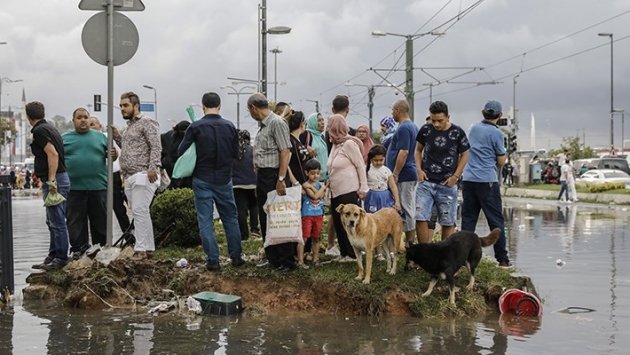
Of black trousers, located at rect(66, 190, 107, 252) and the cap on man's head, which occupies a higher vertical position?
the cap on man's head

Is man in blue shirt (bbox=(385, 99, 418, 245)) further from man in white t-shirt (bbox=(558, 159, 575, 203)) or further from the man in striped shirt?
man in white t-shirt (bbox=(558, 159, 575, 203))

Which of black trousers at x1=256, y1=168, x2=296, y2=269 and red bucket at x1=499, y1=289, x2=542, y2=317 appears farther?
→ black trousers at x1=256, y1=168, x2=296, y2=269

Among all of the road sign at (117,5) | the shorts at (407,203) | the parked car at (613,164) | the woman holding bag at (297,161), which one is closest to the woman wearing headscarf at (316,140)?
the woman holding bag at (297,161)

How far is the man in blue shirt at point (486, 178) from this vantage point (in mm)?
9750

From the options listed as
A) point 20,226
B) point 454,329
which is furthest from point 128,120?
point 20,226

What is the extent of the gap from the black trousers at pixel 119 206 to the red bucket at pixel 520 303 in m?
5.70

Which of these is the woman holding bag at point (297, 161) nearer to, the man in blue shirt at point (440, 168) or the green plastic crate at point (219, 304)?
the green plastic crate at point (219, 304)

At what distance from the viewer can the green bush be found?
35.6ft

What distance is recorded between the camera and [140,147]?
966cm

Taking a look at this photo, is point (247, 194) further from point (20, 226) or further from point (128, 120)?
point (20, 226)

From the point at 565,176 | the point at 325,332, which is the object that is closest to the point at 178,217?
the point at 325,332

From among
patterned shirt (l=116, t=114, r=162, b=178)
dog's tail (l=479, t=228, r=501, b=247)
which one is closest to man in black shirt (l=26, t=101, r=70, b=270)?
patterned shirt (l=116, t=114, r=162, b=178)

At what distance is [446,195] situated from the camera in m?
9.24

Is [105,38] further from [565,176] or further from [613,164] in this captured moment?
[613,164]
